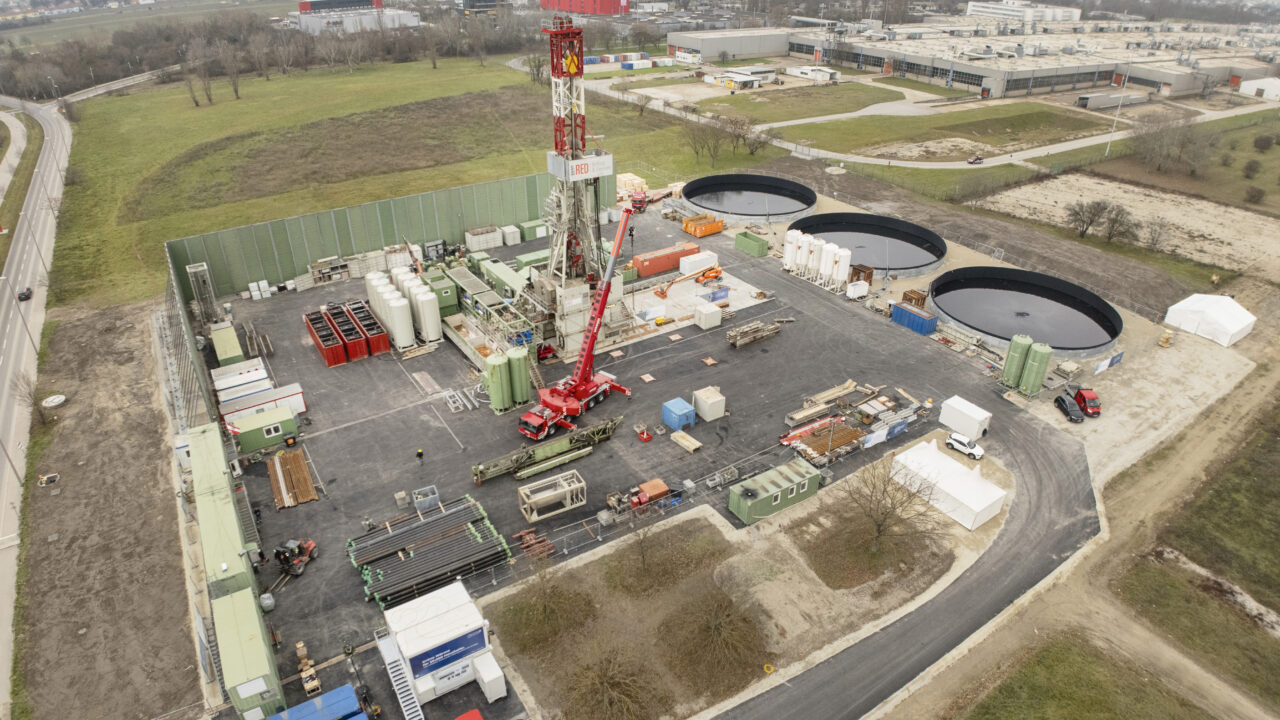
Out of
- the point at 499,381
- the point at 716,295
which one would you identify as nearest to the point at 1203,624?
the point at 716,295

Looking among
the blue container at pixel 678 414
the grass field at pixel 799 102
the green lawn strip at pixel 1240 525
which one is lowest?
the green lawn strip at pixel 1240 525

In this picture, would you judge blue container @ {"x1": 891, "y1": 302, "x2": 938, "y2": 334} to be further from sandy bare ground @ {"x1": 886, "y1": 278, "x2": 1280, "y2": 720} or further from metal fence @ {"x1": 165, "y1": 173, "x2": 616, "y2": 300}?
metal fence @ {"x1": 165, "y1": 173, "x2": 616, "y2": 300}

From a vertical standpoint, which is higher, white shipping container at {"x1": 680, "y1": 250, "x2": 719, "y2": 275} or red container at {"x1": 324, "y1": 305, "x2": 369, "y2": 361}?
white shipping container at {"x1": 680, "y1": 250, "x2": 719, "y2": 275}

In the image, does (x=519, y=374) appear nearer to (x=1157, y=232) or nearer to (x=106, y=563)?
(x=106, y=563)

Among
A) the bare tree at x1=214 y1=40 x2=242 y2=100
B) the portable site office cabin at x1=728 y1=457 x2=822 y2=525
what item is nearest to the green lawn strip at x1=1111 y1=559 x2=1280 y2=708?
the portable site office cabin at x1=728 y1=457 x2=822 y2=525

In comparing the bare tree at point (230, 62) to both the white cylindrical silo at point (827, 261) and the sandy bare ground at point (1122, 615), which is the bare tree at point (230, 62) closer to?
the white cylindrical silo at point (827, 261)

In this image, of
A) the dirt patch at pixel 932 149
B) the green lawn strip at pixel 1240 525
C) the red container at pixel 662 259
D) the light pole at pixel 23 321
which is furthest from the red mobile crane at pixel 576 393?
the dirt patch at pixel 932 149

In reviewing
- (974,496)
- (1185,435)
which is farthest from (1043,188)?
(974,496)
